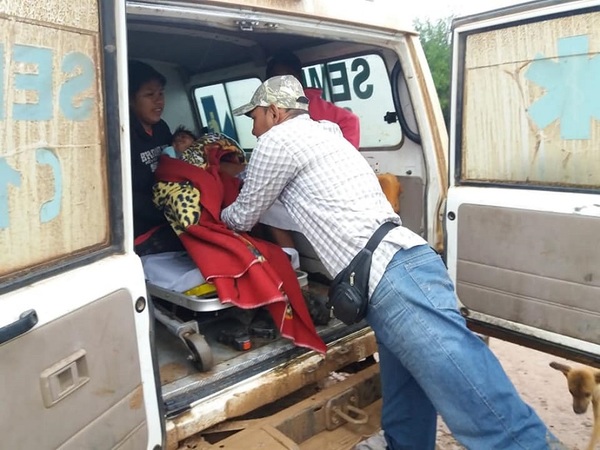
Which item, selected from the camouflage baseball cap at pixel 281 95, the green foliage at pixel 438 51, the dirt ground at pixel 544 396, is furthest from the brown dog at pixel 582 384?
Answer: the green foliage at pixel 438 51

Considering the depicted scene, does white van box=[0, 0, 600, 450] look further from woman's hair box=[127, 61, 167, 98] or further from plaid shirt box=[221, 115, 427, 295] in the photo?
plaid shirt box=[221, 115, 427, 295]

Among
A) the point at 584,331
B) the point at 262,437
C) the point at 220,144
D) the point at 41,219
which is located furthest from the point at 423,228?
the point at 41,219

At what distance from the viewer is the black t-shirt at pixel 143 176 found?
2971 millimetres

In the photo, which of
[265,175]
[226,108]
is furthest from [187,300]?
[226,108]

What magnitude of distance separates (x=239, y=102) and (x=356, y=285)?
2862mm

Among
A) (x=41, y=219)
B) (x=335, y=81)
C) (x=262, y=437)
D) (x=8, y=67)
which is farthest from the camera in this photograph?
(x=335, y=81)

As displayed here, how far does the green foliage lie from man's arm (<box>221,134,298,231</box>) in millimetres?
7637

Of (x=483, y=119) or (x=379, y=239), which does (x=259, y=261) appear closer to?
(x=379, y=239)

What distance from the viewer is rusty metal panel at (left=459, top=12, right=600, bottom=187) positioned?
2180mm

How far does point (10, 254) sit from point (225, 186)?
186cm

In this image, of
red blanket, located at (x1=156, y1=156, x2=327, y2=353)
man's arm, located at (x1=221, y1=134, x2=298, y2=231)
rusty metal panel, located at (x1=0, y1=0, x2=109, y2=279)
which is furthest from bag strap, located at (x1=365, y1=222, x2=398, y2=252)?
rusty metal panel, located at (x1=0, y1=0, x2=109, y2=279)

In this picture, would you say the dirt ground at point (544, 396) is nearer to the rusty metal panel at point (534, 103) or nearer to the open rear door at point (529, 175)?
the open rear door at point (529, 175)

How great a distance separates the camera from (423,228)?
306cm

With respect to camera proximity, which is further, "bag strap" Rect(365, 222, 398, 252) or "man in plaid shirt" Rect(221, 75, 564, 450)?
"bag strap" Rect(365, 222, 398, 252)
